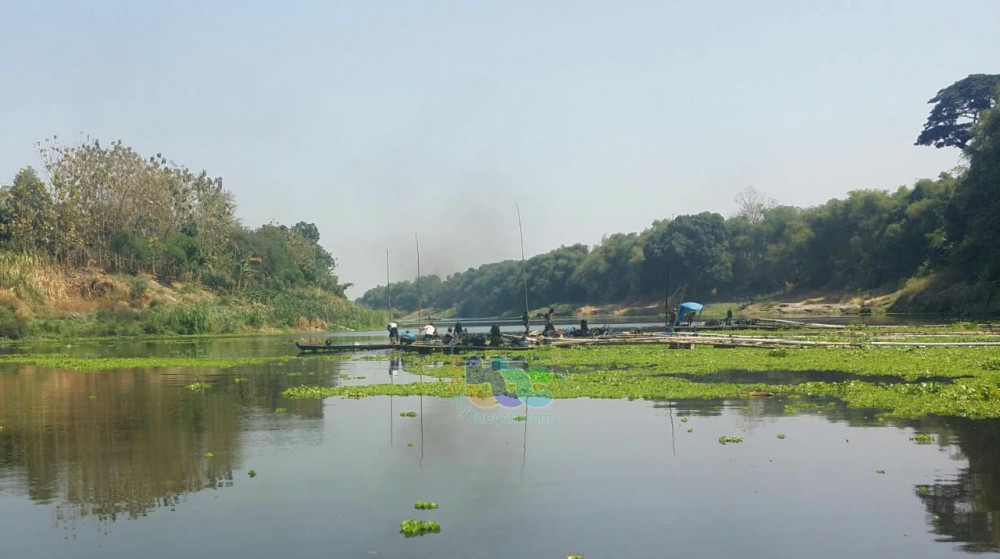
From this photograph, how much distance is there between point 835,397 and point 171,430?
57.9 ft

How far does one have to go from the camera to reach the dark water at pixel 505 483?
12305mm

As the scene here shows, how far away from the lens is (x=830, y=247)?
117312mm

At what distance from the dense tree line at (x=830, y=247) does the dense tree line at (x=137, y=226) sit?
71.5ft

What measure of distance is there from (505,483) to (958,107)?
9550 cm

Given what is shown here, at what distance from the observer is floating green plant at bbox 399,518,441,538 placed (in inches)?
503

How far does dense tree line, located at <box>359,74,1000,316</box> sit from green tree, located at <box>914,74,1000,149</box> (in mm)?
106

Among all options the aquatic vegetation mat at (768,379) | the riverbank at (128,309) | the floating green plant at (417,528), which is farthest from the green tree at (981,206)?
the floating green plant at (417,528)

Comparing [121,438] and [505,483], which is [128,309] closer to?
[121,438]

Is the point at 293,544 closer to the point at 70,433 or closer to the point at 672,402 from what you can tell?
the point at 70,433

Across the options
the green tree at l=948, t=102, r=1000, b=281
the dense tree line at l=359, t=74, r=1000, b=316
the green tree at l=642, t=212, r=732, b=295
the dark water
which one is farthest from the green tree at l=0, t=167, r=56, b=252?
the green tree at l=642, t=212, r=732, b=295

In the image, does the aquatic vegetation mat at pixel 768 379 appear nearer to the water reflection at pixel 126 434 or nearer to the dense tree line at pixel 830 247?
the water reflection at pixel 126 434

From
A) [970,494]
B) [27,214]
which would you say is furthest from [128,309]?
[970,494]

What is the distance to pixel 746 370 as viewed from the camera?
33.0 m

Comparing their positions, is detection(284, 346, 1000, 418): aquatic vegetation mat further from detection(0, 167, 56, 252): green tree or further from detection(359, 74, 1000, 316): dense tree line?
detection(0, 167, 56, 252): green tree
